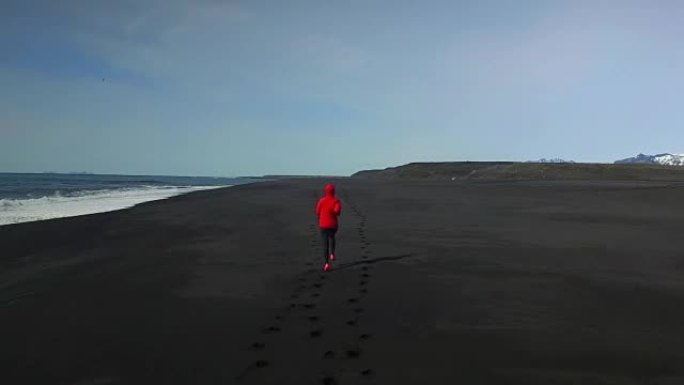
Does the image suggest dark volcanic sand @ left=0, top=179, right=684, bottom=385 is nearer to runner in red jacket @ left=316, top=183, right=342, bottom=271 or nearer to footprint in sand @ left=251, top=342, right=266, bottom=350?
footprint in sand @ left=251, top=342, right=266, bottom=350

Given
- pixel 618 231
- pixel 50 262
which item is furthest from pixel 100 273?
pixel 618 231

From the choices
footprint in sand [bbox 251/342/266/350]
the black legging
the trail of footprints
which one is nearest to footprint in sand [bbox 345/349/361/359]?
the trail of footprints

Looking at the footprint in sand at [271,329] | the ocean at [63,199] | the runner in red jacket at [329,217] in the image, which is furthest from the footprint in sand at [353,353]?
the ocean at [63,199]

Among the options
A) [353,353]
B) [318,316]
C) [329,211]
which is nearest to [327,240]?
[329,211]

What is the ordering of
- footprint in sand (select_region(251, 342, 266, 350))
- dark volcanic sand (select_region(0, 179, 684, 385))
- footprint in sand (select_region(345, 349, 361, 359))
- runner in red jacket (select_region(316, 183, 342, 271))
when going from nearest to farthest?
dark volcanic sand (select_region(0, 179, 684, 385)) → footprint in sand (select_region(345, 349, 361, 359)) → footprint in sand (select_region(251, 342, 266, 350)) → runner in red jacket (select_region(316, 183, 342, 271))

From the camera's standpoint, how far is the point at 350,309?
869 cm

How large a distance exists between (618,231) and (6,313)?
17889 millimetres

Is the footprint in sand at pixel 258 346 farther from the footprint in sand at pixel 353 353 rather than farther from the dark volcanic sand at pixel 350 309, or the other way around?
the footprint in sand at pixel 353 353

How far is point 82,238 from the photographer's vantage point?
18594mm

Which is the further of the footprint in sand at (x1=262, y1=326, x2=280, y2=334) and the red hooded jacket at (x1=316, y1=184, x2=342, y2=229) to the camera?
the red hooded jacket at (x1=316, y1=184, x2=342, y2=229)

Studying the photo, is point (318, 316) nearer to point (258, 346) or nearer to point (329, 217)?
point (258, 346)

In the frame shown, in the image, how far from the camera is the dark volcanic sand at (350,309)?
6.17m

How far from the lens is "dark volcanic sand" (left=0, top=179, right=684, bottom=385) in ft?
20.2

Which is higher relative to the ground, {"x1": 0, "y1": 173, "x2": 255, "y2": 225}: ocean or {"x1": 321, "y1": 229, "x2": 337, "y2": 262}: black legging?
{"x1": 321, "y1": 229, "x2": 337, "y2": 262}: black legging
